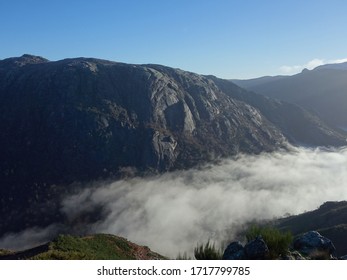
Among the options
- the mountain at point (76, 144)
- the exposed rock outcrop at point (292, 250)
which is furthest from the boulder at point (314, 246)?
the mountain at point (76, 144)

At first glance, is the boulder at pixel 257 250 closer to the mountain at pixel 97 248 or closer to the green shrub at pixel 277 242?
the green shrub at pixel 277 242

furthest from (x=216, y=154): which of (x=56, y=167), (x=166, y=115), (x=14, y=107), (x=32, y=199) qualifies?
(x=14, y=107)

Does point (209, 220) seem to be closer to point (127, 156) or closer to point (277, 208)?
point (277, 208)

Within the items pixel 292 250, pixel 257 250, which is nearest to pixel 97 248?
pixel 292 250

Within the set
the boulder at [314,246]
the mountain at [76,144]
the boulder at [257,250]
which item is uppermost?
the boulder at [257,250]

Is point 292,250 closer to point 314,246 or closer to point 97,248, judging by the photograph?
point 314,246

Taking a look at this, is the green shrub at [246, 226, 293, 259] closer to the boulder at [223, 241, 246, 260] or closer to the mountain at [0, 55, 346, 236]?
the boulder at [223, 241, 246, 260]
